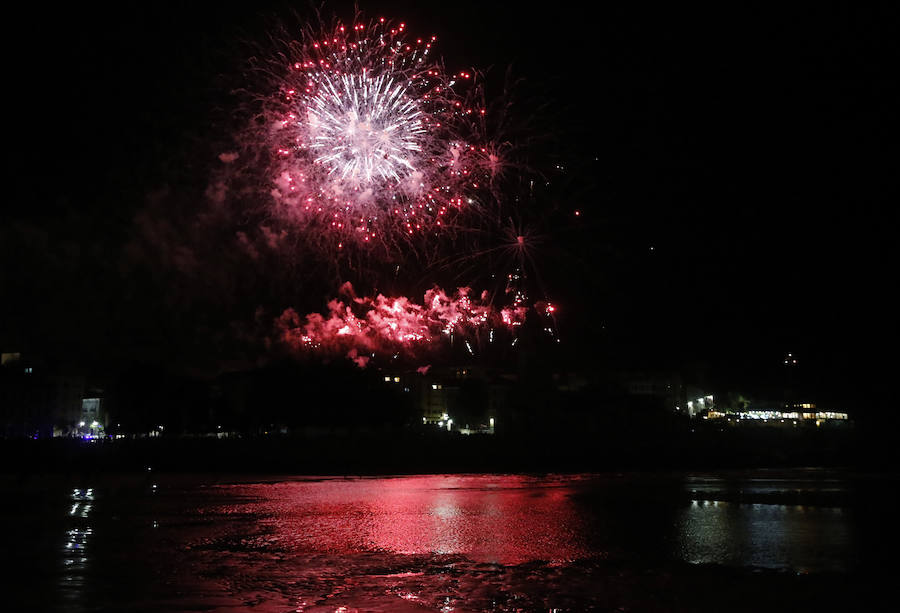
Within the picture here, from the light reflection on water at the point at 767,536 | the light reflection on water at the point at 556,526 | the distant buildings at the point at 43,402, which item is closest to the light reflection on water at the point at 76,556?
the light reflection on water at the point at 556,526

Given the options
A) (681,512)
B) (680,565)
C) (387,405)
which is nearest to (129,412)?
(387,405)

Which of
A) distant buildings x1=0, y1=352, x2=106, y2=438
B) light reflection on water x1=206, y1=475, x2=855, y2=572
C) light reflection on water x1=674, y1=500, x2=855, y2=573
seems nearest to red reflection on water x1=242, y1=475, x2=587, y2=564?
light reflection on water x1=206, y1=475, x2=855, y2=572

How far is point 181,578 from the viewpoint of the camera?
9891mm

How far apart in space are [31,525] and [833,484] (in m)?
24.8

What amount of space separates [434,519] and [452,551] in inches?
175

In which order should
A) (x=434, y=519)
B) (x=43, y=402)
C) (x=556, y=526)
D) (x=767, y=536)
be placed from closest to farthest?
(x=767, y=536)
(x=556, y=526)
(x=434, y=519)
(x=43, y=402)

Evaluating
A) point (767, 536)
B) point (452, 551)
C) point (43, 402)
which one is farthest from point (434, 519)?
point (43, 402)

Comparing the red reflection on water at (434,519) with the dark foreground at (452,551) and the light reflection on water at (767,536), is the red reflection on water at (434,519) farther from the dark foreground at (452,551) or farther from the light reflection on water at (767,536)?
the light reflection on water at (767,536)

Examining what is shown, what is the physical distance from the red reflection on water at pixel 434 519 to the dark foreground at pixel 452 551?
0.06m

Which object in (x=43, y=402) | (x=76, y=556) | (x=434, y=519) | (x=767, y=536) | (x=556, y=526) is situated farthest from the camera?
(x=43, y=402)

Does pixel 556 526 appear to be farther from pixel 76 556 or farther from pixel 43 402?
pixel 43 402

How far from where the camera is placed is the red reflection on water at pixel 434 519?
12.4m

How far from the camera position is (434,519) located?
16.2 metres

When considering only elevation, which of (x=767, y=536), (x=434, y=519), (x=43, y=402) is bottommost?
(x=767, y=536)
